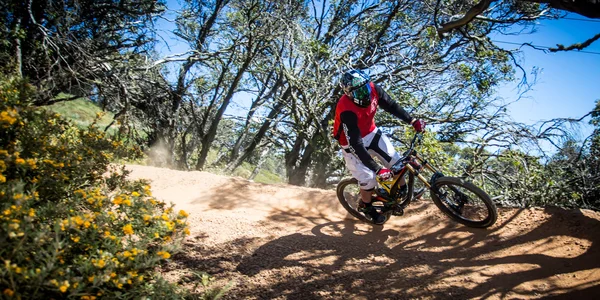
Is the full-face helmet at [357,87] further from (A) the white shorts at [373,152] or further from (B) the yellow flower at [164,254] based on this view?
(B) the yellow flower at [164,254]

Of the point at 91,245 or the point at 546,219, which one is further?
the point at 546,219

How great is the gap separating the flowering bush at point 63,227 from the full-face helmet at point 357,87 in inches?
110

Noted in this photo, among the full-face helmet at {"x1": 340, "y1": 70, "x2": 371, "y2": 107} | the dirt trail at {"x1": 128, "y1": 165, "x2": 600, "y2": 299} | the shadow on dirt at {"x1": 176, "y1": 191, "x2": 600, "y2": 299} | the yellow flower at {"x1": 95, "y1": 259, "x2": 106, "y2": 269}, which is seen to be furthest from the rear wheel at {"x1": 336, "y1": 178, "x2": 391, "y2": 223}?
the yellow flower at {"x1": 95, "y1": 259, "x2": 106, "y2": 269}

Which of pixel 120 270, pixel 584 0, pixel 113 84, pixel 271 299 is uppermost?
pixel 113 84

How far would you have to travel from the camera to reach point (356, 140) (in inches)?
178

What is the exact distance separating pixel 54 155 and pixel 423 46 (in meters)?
10.4

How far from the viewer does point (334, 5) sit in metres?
12.5

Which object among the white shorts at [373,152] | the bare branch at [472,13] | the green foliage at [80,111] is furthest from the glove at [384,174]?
the green foliage at [80,111]

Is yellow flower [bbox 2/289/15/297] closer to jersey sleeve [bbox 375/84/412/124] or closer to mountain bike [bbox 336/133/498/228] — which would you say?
mountain bike [bbox 336/133/498/228]

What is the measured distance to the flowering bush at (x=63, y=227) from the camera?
209cm

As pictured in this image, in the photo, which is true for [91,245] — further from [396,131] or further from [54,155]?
[396,131]

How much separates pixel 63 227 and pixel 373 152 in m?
3.91

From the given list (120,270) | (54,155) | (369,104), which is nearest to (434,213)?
(369,104)

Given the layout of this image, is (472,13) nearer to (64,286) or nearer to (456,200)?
(456,200)
